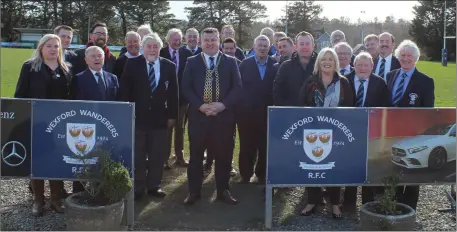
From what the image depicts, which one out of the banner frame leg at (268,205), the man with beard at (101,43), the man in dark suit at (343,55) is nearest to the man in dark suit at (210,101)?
the banner frame leg at (268,205)

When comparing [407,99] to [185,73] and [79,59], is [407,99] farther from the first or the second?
[79,59]

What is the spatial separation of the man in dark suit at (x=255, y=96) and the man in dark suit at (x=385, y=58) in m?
1.60

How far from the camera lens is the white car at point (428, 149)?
539 centimetres

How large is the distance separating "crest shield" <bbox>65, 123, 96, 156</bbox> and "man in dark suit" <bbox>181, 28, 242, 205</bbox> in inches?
54.3

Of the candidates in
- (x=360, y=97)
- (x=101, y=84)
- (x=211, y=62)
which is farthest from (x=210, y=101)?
(x=360, y=97)

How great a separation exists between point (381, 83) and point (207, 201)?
264 cm

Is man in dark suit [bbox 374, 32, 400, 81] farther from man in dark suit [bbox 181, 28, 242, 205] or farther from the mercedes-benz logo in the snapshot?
the mercedes-benz logo

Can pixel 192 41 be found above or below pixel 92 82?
above

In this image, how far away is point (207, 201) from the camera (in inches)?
242

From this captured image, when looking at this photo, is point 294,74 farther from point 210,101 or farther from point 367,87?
point 210,101

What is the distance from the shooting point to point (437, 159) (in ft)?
18.2

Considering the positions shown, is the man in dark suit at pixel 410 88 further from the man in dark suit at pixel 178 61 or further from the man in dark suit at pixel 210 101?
the man in dark suit at pixel 178 61

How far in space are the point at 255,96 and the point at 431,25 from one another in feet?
198

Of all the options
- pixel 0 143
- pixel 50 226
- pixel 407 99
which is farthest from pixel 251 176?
pixel 0 143
